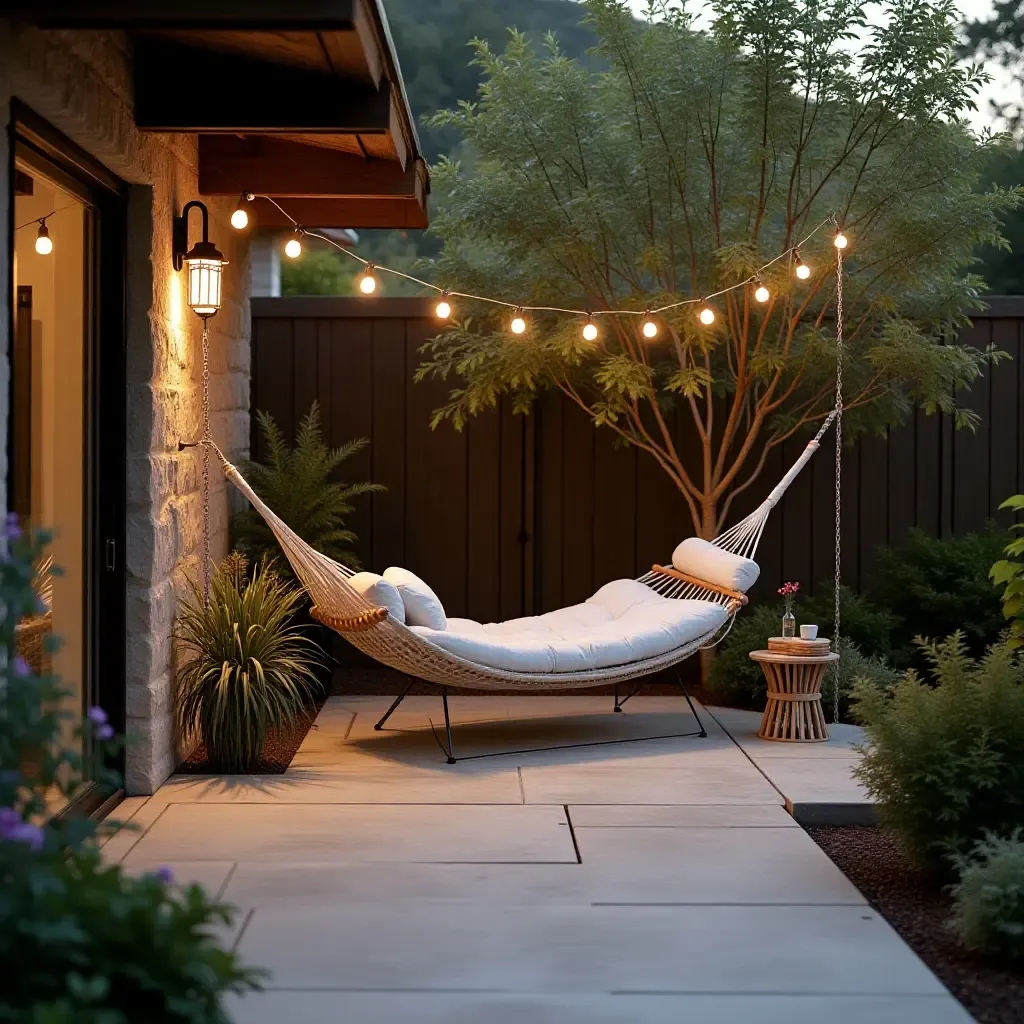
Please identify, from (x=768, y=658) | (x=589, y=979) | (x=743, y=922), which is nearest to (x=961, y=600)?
(x=768, y=658)

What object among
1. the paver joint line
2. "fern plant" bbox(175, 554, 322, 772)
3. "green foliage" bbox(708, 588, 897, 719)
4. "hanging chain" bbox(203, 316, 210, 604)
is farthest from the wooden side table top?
"hanging chain" bbox(203, 316, 210, 604)

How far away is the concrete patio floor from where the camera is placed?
303cm

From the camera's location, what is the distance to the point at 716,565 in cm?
622

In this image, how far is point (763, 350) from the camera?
685cm

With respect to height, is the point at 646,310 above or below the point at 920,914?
above

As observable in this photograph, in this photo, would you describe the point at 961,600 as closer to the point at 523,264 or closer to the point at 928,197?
Result: the point at 928,197

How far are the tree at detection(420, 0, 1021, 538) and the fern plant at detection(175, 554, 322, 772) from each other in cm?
212

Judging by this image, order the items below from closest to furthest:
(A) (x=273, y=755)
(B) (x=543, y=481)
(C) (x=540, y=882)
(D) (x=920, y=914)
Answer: (D) (x=920, y=914) → (C) (x=540, y=882) → (A) (x=273, y=755) → (B) (x=543, y=481)

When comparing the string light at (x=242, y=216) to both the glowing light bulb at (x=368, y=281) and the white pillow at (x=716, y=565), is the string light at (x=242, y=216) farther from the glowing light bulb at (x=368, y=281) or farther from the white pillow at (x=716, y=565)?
the white pillow at (x=716, y=565)

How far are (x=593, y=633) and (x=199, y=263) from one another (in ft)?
7.12

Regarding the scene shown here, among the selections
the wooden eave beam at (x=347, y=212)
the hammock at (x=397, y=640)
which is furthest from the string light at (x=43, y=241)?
the wooden eave beam at (x=347, y=212)

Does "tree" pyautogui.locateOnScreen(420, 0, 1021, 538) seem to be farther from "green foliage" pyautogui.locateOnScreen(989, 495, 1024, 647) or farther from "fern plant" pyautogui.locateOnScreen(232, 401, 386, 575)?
"green foliage" pyautogui.locateOnScreen(989, 495, 1024, 647)

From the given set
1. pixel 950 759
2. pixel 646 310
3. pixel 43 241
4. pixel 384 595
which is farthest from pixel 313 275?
pixel 950 759

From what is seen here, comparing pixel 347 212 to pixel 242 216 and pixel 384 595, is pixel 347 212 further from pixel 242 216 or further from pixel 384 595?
pixel 384 595
